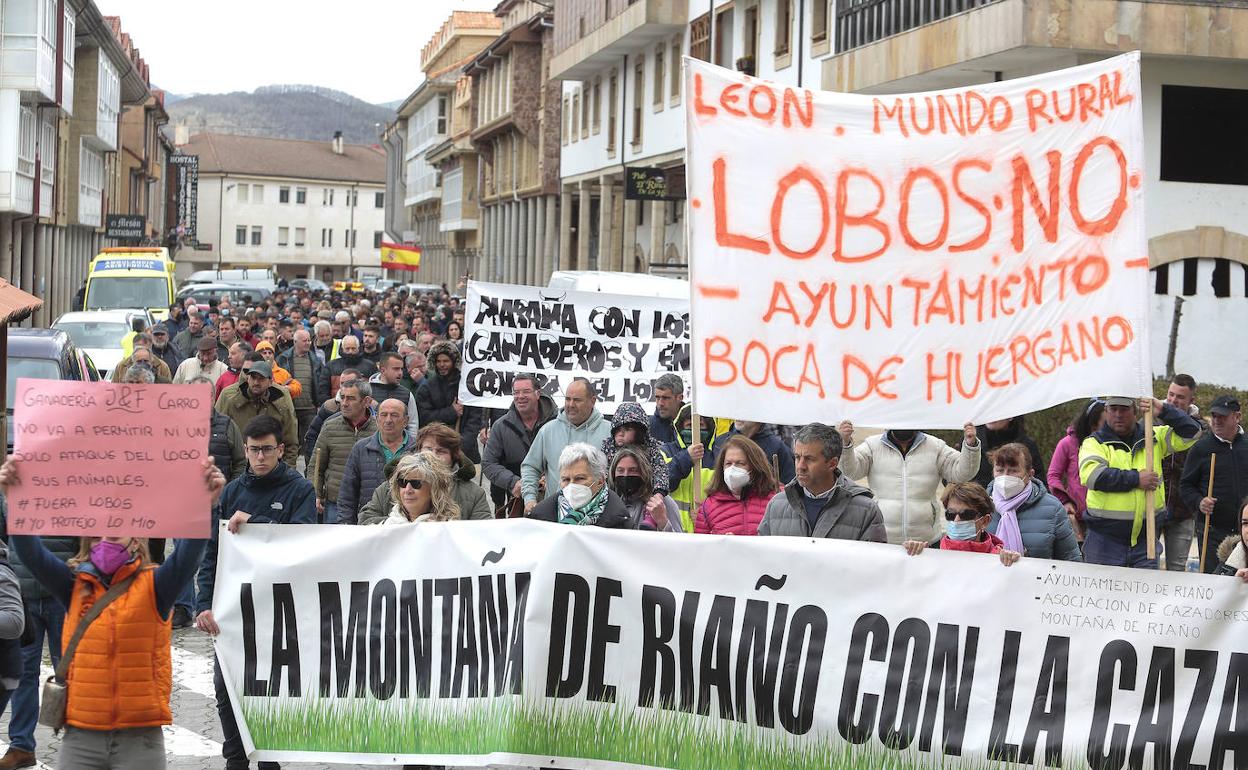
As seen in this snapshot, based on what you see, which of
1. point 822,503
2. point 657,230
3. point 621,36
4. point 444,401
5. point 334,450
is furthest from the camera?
point 657,230

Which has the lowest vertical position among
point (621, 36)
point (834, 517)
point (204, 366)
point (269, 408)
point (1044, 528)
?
point (1044, 528)

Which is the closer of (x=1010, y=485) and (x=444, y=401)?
(x=1010, y=485)

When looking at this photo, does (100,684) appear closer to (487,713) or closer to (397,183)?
(487,713)

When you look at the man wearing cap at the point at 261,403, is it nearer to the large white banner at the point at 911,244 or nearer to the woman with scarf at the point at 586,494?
the woman with scarf at the point at 586,494

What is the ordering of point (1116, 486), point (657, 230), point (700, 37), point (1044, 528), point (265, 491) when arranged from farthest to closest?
point (657, 230), point (700, 37), point (1116, 486), point (1044, 528), point (265, 491)

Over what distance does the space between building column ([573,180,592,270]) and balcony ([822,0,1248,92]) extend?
27364 millimetres

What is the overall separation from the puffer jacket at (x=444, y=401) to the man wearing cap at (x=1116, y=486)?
18.2 feet

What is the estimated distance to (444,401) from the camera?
13.6m

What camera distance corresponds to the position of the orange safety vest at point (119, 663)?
544 centimetres

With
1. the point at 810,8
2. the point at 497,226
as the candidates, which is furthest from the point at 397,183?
the point at 810,8

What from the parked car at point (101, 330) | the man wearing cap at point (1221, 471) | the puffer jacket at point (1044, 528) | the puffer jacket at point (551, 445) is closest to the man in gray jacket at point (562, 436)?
the puffer jacket at point (551, 445)

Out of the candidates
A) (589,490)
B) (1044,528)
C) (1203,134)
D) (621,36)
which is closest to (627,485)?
(589,490)

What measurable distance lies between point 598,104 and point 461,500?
4034 cm

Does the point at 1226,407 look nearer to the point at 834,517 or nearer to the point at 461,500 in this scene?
the point at 834,517
